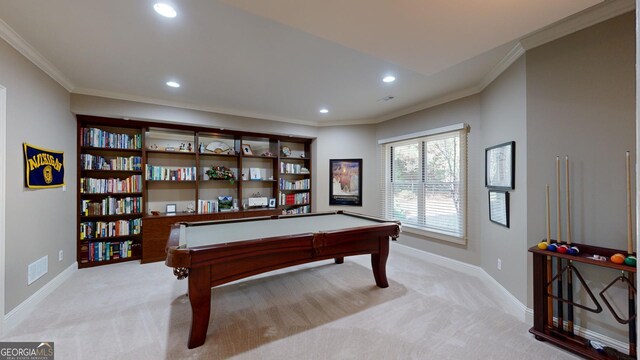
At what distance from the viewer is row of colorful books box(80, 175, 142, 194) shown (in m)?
3.63

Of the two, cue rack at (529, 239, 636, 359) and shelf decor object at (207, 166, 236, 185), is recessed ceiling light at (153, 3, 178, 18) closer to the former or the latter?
shelf decor object at (207, 166, 236, 185)

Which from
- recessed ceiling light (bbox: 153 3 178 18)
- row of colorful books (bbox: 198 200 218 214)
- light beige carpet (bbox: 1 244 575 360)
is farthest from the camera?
row of colorful books (bbox: 198 200 218 214)

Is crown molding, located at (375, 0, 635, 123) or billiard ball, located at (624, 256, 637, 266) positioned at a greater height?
crown molding, located at (375, 0, 635, 123)

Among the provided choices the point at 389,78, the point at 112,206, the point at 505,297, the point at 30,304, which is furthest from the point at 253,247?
the point at 112,206

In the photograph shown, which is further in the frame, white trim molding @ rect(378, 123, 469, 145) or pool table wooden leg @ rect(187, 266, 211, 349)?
white trim molding @ rect(378, 123, 469, 145)

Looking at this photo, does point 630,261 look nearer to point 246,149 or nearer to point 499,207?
point 499,207

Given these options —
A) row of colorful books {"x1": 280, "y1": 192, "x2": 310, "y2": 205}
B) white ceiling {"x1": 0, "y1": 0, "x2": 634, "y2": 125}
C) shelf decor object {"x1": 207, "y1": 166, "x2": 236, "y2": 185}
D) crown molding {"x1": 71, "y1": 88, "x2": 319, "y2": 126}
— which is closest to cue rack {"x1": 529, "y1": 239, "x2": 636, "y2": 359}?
white ceiling {"x1": 0, "y1": 0, "x2": 634, "y2": 125}

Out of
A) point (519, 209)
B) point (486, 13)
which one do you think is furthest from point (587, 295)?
point (486, 13)

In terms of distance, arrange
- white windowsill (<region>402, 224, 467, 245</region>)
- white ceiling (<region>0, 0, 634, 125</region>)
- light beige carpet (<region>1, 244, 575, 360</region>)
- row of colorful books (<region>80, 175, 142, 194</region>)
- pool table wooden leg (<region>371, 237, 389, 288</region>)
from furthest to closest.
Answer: row of colorful books (<region>80, 175, 142, 194</region>), white windowsill (<region>402, 224, 467, 245</region>), pool table wooden leg (<region>371, 237, 389, 288</region>), light beige carpet (<region>1, 244, 575, 360</region>), white ceiling (<region>0, 0, 634, 125</region>)

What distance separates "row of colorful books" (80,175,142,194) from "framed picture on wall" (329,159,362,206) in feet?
11.4

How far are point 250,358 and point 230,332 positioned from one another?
1.33 ft

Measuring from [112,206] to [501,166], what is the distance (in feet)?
17.6

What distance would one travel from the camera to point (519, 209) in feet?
7.74

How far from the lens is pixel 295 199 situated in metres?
5.37
